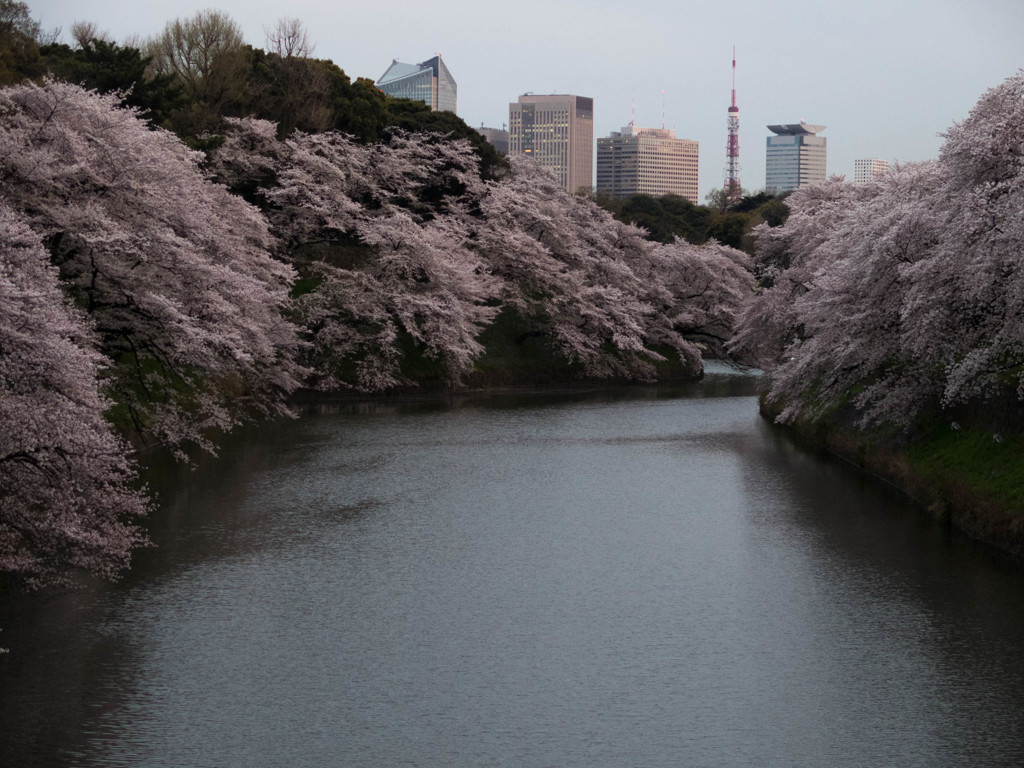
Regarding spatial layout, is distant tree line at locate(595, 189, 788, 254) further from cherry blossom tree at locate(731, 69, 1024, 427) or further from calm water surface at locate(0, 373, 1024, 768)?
calm water surface at locate(0, 373, 1024, 768)

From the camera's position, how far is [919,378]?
2758 centimetres

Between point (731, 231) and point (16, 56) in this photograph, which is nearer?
point (16, 56)

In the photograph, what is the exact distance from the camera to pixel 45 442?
15.8 metres

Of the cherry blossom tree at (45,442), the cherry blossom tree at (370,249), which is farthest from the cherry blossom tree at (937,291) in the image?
the cherry blossom tree at (370,249)

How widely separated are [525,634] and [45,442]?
7.64 m

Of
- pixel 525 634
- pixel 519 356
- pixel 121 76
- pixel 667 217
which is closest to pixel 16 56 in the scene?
pixel 121 76

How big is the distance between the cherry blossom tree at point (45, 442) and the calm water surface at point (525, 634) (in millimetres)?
1301

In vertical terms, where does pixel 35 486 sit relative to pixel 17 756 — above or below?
above

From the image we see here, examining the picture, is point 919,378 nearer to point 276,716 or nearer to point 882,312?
point 882,312

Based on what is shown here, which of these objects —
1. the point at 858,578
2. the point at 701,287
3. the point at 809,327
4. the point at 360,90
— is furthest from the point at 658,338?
the point at 858,578

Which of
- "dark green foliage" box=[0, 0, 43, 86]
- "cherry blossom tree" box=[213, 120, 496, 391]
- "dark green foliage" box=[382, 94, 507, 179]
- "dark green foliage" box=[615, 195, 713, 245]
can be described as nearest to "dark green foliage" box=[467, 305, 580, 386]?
"cherry blossom tree" box=[213, 120, 496, 391]

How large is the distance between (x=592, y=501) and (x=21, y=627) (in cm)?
1468

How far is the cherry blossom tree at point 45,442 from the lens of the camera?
15688 mm

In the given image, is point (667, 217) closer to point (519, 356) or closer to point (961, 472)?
point (519, 356)
